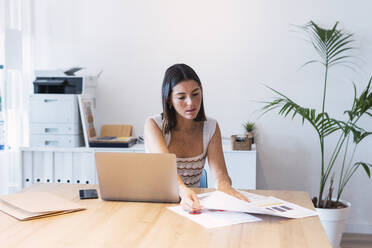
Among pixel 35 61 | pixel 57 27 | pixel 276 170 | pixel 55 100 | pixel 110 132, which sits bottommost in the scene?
pixel 276 170

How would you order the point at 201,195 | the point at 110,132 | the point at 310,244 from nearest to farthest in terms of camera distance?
the point at 310,244 < the point at 201,195 < the point at 110,132

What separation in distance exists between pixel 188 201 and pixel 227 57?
7.53 feet

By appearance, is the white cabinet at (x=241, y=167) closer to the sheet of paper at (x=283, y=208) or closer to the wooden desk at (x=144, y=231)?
the sheet of paper at (x=283, y=208)

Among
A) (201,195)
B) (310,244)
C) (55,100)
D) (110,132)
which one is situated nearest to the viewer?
(310,244)

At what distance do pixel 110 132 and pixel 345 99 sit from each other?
82.7 inches

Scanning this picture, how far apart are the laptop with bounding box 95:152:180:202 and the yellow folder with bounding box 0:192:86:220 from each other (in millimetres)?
171

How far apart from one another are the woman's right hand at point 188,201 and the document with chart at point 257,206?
0.11 ft

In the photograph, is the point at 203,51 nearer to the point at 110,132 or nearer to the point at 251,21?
the point at 251,21

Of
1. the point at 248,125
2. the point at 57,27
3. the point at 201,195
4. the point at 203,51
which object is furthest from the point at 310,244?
the point at 57,27

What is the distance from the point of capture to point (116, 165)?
1.83 meters

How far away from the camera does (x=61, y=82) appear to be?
3.67m

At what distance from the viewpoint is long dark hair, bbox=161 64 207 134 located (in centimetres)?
227

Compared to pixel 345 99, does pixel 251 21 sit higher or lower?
higher

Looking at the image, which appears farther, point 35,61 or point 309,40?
point 35,61
